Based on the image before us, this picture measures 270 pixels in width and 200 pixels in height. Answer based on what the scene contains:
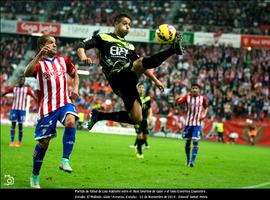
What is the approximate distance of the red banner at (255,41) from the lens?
37656mm

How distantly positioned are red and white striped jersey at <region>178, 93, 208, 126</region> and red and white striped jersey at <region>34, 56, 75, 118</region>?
677 centimetres

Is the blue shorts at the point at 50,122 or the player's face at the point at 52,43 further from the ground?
the player's face at the point at 52,43

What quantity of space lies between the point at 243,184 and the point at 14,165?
5.20 metres

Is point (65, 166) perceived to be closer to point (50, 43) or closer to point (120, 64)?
point (120, 64)

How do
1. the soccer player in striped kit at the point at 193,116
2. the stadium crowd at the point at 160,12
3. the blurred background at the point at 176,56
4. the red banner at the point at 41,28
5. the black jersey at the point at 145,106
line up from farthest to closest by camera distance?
the red banner at the point at 41,28, the stadium crowd at the point at 160,12, the blurred background at the point at 176,56, the black jersey at the point at 145,106, the soccer player in striped kit at the point at 193,116

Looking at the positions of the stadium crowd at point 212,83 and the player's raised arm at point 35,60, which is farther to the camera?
the stadium crowd at point 212,83

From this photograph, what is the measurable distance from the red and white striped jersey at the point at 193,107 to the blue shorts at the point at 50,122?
6775mm

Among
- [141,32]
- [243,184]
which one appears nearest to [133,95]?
[243,184]

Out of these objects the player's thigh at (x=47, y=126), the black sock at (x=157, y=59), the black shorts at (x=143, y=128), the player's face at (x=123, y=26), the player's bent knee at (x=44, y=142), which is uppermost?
the player's face at (x=123, y=26)

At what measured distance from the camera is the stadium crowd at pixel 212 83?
32.2m

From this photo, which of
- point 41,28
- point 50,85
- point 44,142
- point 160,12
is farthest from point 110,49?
point 41,28

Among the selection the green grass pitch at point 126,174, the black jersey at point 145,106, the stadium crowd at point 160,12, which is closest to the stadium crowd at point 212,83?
the stadium crowd at point 160,12

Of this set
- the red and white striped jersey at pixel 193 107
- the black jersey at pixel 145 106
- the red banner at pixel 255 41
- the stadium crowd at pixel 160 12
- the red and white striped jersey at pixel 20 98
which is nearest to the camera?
the red and white striped jersey at pixel 193 107

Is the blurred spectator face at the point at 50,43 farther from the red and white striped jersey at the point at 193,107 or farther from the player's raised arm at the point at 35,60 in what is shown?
the red and white striped jersey at the point at 193,107
